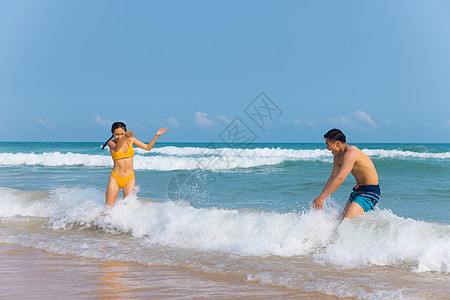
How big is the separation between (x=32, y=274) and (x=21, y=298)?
780 millimetres

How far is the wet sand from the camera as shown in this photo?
351 centimetres

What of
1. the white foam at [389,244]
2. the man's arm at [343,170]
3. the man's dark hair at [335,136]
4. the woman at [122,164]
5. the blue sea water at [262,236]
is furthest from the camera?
the woman at [122,164]

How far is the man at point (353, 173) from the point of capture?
197 inches

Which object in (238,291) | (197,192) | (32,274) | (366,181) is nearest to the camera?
(238,291)

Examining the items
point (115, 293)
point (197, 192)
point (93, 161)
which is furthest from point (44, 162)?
point (115, 293)

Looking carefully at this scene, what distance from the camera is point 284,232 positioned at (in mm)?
5543

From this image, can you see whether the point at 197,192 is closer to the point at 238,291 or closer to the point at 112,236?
the point at 112,236

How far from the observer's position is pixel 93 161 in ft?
73.0

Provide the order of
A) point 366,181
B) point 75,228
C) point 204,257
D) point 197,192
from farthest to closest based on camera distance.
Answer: point 197,192
point 75,228
point 366,181
point 204,257

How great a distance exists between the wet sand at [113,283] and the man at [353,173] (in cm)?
182

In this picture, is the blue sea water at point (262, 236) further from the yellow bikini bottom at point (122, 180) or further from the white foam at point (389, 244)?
the yellow bikini bottom at point (122, 180)

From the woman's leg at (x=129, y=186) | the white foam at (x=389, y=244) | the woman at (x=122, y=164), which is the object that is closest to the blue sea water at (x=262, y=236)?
the white foam at (x=389, y=244)

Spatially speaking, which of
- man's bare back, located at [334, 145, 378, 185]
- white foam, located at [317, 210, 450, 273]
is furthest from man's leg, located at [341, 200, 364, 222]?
man's bare back, located at [334, 145, 378, 185]

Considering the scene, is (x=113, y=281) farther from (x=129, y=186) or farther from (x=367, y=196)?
(x=367, y=196)
